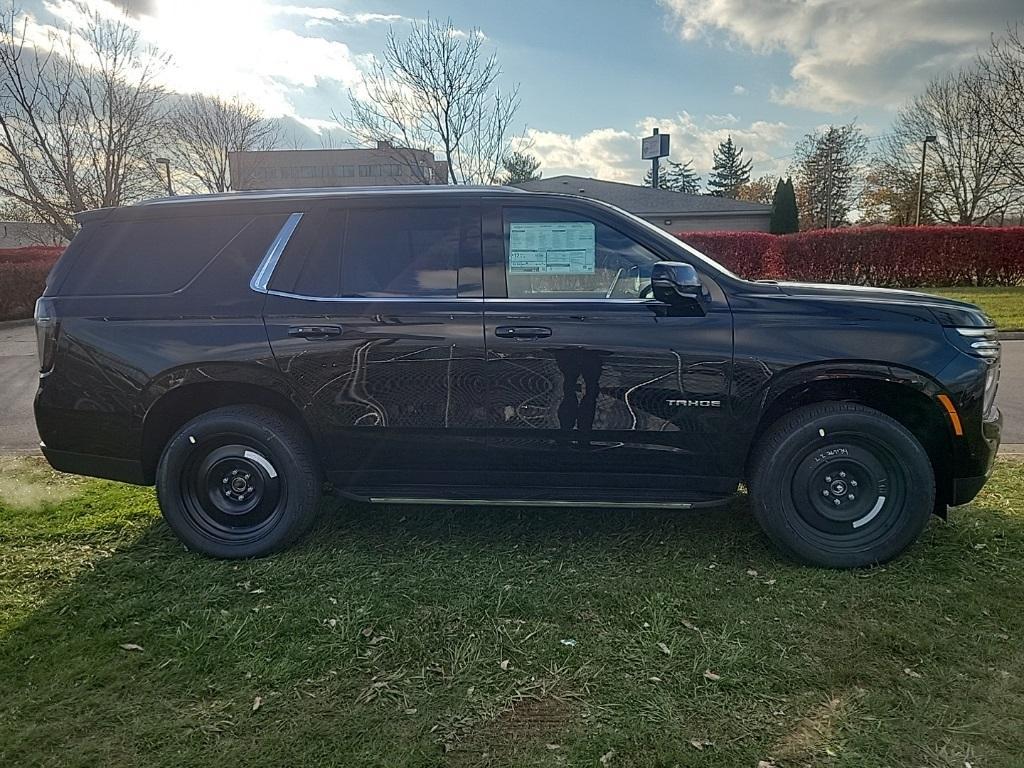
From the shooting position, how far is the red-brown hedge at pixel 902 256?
1903cm

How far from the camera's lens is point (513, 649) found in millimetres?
2729

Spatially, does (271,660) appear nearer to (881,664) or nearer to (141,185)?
(881,664)

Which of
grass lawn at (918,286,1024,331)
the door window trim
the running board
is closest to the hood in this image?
the running board

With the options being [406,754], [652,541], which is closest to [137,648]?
[406,754]

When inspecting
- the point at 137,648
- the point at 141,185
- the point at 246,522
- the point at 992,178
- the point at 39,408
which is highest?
the point at 992,178

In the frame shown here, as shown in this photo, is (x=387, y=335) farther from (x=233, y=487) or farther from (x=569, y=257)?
(x=233, y=487)

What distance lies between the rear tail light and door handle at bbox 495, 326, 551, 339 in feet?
7.82

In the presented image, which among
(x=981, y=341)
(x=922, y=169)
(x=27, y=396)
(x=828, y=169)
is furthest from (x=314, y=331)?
(x=828, y=169)

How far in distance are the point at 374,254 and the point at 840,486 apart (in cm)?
269

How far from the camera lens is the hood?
3221 millimetres

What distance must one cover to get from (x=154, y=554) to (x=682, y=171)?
80884 millimetres

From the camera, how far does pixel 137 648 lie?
2.78 m

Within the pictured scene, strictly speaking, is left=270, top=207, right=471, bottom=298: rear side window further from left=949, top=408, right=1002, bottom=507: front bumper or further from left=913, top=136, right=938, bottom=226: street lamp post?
left=913, top=136, right=938, bottom=226: street lamp post

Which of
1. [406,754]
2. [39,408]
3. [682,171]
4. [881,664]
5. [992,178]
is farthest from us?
[682,171]
